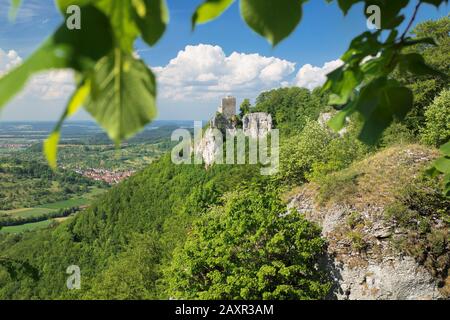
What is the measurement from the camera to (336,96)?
625mm

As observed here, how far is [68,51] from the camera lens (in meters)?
0.23

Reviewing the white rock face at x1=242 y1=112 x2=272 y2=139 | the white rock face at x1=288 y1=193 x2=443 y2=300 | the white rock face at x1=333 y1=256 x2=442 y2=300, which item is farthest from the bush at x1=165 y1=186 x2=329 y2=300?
the white rock face at x1=242 y1=112 x2=272 y2=139

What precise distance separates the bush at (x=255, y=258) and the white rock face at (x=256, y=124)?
27785 millimetres

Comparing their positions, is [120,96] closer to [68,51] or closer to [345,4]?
[68,51]

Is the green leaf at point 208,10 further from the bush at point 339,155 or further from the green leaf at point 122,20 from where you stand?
the bush at point 339,155

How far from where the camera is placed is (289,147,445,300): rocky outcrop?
7266mm

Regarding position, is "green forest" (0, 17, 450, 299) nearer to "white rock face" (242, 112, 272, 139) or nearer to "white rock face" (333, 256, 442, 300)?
"white rock face" (333, 256, 442, 300)

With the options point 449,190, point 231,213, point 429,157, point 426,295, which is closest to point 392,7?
point 449,190

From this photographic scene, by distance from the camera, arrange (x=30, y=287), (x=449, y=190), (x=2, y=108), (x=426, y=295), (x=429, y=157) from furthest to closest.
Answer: (x=30, y=287) < (x=429, y=157) < (x=426, y=295) < (x=449, y=190) < (x=2, y=108)

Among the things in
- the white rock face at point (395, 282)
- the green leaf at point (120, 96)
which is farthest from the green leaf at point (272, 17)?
the white rock face at point (395, 282)

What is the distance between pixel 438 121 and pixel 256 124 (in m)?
25.1

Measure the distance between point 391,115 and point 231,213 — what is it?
9082mm

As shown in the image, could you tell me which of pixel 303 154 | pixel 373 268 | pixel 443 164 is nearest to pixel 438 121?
pixel 303 154
